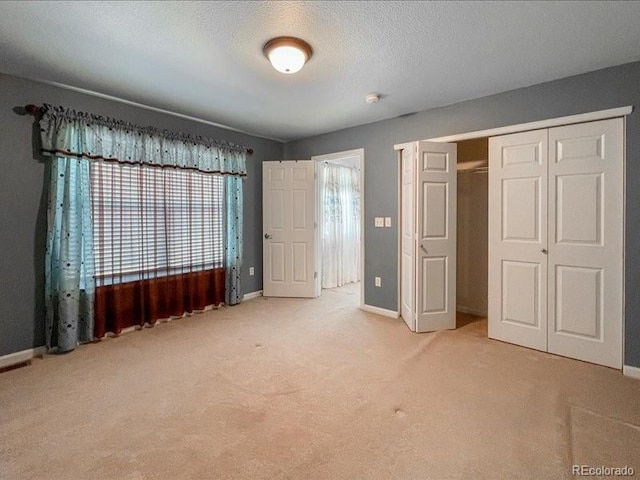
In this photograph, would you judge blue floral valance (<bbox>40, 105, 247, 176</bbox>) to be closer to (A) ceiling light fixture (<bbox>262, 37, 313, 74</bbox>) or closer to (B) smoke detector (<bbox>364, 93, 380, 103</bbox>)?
(A) ceiling light fixture (<bbox>262, 37, 313, 74</bbox>)

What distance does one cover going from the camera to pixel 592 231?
264cm

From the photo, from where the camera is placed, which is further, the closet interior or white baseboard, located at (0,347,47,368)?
the closet interior

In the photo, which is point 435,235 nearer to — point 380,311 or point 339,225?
point 380,311

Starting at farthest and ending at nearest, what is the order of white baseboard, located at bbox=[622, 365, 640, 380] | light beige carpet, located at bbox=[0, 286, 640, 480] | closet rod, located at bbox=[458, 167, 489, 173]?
closet rod, located at bbox=[458, 167, 489, 173] → white baseboard, located at bbox=[622, 365, 640, 380] → light beige carpet, located at bbox=[0, 286, 640, 480]

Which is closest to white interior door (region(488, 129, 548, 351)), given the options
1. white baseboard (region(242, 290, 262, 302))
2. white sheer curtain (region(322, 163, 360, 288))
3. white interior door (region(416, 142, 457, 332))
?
white interior door (region(416, 142, 457, 332))

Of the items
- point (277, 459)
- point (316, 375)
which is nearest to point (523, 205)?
point (316, 375)

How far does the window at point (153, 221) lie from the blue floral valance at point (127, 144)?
109mm

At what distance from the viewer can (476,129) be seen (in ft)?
10.6

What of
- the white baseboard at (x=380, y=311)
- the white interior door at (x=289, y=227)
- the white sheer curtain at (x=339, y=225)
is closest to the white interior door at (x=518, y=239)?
the white baseboard at (x=380, y=311)

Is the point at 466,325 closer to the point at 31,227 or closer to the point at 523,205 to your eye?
the point at 523,205

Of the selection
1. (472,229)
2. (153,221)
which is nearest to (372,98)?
(472,229)

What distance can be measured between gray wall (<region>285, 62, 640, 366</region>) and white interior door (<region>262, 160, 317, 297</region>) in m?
0.46

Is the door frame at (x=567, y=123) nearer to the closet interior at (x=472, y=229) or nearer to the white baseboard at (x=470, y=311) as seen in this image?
the closet interior at (x=472, y=229)

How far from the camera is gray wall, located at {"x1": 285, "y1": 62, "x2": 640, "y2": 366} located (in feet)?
8.11
